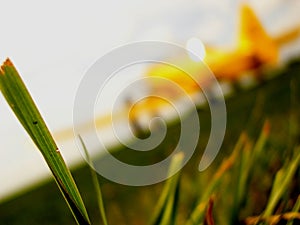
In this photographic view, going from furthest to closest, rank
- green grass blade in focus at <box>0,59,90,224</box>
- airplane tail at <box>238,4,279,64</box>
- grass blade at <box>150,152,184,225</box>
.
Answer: airplane tail at <box>238,4,279,64</box> → grass blade at <box>150,152,184,225</box> → green grass blade in focus at <box>0,59,90,224</box>

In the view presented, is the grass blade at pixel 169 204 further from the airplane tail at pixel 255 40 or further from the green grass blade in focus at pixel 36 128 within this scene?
the airplane tail at pixel 255 40

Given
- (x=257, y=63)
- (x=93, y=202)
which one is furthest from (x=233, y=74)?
(x=93, y=202)

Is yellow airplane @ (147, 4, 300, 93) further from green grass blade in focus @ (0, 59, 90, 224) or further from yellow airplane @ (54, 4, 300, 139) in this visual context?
green grass blade in focus @ (0, 59, 90, 224)

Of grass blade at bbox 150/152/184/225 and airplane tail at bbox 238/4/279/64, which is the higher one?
airplane tail at bbox 238/4/279/64

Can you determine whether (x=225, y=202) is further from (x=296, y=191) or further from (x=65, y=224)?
(x=65, y=224)

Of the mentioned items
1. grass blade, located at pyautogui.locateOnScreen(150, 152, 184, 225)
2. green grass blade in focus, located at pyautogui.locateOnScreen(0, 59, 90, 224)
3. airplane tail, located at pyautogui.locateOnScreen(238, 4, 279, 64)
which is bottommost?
grass blade, located at pyautogui.locateOnScreen(150, 152, 184, 225)

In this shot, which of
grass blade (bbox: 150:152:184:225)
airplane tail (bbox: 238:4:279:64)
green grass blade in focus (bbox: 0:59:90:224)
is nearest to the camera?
green grass blade in focus (bbox: 0:59:90:224)

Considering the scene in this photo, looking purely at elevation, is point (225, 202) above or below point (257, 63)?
below

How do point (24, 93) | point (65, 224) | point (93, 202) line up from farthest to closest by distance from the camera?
point (93, 202) < point (65, 224) < point (24, 93)

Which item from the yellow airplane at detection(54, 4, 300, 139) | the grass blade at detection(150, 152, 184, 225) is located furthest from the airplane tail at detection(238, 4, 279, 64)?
the grass blade at detection(150, 152, 184, 225)
